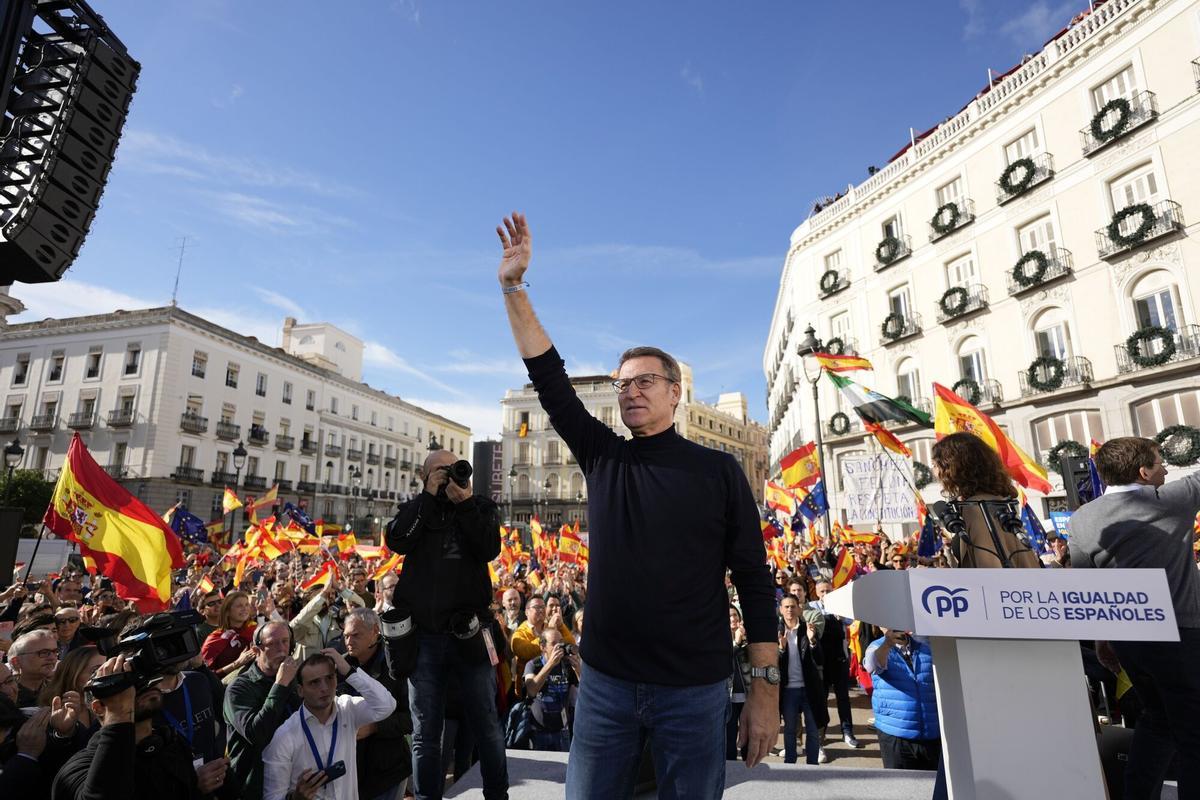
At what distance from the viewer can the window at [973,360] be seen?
24.4 m

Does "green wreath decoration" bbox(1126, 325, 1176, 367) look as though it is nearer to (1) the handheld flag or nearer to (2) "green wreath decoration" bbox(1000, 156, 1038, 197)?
(2) "green wreath decoration" bbox(1000, 156, 1038, 197)

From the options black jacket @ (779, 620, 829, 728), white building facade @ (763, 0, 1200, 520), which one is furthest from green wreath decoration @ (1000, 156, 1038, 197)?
black jacket @ (779, 620, 829, 728)

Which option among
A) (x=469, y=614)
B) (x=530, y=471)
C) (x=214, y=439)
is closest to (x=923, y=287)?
(x=469, y=614)

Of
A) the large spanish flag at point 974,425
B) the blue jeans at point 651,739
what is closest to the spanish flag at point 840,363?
the large spanish flag at point 974,425

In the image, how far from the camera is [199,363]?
144ft

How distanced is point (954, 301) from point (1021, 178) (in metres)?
4.79

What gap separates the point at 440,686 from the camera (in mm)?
Answer: 3484

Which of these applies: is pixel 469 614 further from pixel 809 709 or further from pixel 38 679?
pixel 809 709

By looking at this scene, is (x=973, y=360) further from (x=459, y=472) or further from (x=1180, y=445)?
(x=459, y=472)

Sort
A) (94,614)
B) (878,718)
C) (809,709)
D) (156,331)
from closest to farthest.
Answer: (878,718)
(809,709)
(94,614)
(156,331)

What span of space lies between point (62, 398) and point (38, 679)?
50.7 meters

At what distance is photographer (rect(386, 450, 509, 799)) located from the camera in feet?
11.2

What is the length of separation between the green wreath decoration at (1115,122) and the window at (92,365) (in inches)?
2165

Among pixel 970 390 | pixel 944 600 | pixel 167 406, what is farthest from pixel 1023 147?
pixel 167 406
